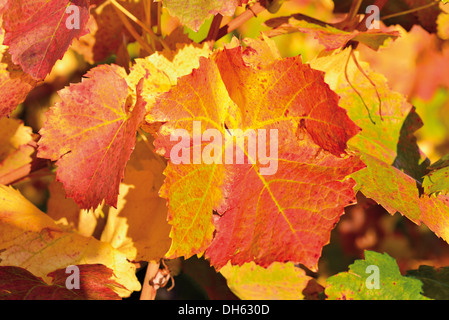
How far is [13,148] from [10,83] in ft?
0.49

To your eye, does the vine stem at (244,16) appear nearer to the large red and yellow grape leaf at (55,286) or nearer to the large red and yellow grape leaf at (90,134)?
the large red and yellow grape leaf at (90,134)

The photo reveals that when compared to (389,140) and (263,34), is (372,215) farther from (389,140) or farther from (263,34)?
(263,34)

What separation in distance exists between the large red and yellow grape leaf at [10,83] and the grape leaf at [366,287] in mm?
358

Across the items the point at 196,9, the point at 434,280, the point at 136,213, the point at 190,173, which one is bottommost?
the point at 434,280

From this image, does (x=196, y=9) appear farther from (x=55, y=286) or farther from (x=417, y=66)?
(x=417, y=66)

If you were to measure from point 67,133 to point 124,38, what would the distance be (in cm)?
16

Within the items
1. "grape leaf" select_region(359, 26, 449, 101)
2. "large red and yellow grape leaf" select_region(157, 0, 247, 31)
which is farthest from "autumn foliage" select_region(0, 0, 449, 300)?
"grape leaf" select_region(359, 26, 449, 101)

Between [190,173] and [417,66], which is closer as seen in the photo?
[190,173]

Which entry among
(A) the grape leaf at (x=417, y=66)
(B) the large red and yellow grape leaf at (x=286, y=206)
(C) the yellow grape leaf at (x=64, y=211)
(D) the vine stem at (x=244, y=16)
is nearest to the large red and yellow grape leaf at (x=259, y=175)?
(B) the large red and yellow grape leaf at (x=286, y=206)

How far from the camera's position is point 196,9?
404 millimetres

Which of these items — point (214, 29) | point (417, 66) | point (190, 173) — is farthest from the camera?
point (417, 66)

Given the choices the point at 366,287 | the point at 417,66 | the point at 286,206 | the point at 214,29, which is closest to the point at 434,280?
the point at 366,287

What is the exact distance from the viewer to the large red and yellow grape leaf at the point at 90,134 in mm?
426

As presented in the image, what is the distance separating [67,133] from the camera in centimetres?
43
